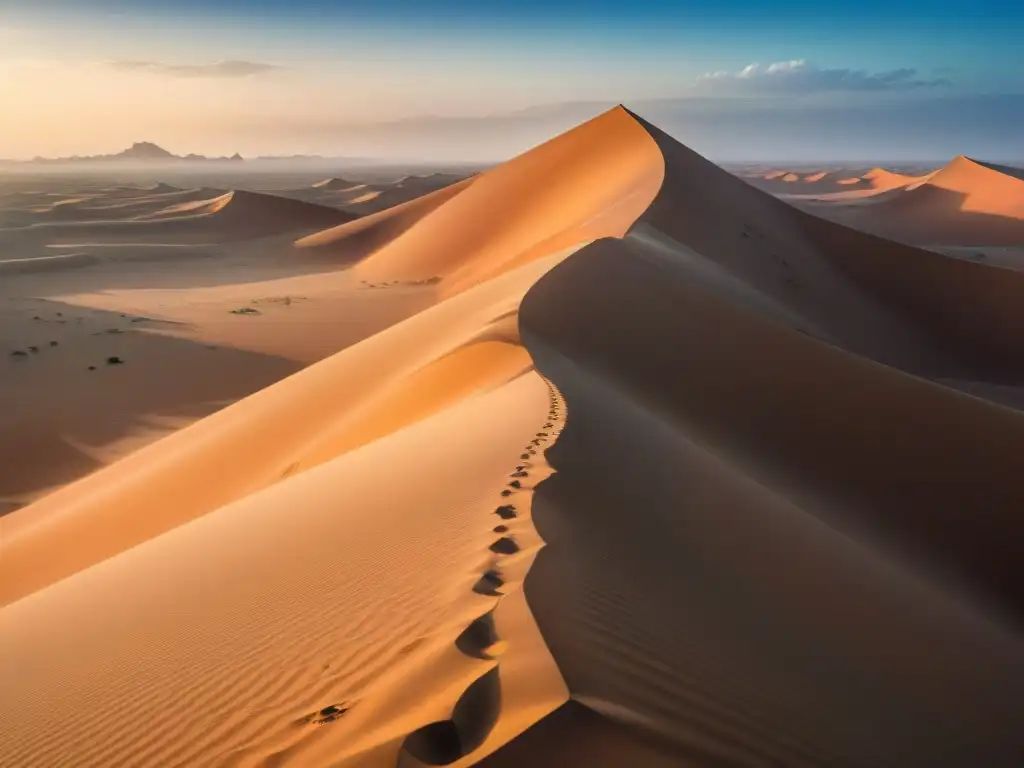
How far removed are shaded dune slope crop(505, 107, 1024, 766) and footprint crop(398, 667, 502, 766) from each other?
0.15m

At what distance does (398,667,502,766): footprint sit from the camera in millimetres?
2012

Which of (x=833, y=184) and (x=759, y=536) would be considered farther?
(x=833, y=184)

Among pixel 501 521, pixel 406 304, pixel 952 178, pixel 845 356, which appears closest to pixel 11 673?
pixel 501 521

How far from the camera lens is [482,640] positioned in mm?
2514

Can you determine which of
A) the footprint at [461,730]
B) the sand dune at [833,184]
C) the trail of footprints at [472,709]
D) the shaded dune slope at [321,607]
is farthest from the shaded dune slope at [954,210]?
the footprint at [461,730]

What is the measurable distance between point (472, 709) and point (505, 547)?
1118 millimetres

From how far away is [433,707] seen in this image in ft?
7.18

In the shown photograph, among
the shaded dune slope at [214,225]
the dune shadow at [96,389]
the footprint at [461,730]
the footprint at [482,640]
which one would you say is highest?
the shaded dune slope at [214,225]

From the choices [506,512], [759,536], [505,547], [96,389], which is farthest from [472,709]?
[96,389]

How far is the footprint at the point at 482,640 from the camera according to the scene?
244 centimetres

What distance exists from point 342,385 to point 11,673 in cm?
660

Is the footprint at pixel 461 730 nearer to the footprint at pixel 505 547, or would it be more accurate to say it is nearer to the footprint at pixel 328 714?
the footprint at pixel 328 714

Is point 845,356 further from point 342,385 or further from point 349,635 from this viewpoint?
point 349,635

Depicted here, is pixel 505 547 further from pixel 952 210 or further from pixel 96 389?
pixel 952 210
